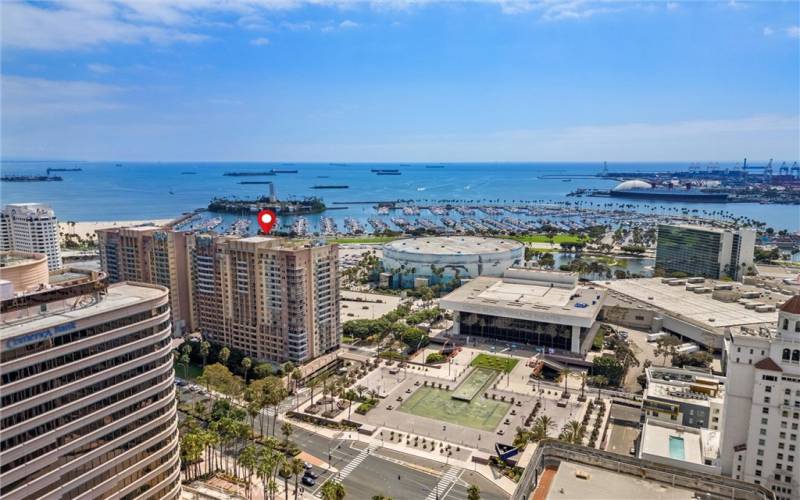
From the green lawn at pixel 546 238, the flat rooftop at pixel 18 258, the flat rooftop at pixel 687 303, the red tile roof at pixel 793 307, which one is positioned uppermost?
the flat rooftop at pixel 18 258

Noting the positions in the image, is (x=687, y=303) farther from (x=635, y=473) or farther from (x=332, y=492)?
(x=635, y=473)

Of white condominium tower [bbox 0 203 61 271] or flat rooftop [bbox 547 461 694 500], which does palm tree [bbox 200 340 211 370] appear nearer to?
white condominium tower [bbox 0 203 61 271]

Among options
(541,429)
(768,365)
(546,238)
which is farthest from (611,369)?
(546,238)

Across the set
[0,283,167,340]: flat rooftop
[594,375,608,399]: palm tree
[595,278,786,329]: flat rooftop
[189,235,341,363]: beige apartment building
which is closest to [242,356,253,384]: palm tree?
[189,235,341,363]: beige apartment building

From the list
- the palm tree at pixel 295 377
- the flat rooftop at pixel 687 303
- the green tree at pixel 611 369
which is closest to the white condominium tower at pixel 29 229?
the palm tree at pixel 295 377

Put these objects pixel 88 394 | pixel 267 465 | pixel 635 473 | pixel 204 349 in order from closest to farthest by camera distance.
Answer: pixel 635 473 < pixel 88 394 < pixel 267 465 < pixel 204 349

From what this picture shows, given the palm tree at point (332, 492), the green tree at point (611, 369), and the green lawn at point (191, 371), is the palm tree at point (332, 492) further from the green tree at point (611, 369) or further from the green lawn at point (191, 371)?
the green tree at point (611, 369)
